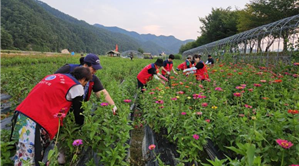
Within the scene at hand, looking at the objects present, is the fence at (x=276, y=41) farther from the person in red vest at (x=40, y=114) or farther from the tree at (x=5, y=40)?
the tree at (x=5, y=40)

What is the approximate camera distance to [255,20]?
2150cm

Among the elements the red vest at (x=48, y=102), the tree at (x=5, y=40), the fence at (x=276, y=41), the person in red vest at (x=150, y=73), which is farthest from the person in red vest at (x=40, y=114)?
the tree at (x=5, y=40)

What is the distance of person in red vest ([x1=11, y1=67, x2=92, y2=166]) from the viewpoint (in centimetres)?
173

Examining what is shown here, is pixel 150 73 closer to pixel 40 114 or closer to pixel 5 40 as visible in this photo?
pixel 40 114

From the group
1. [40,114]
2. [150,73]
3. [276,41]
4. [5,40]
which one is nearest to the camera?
[40,114]

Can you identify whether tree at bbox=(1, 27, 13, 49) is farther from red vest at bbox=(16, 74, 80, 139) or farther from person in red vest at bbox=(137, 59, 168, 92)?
red vest at bbox=(16, 74, 80, 139)

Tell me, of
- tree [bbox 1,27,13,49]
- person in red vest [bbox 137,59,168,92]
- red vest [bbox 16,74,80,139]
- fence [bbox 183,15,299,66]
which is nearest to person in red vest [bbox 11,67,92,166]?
red vest [bbox 16,74,80,139]

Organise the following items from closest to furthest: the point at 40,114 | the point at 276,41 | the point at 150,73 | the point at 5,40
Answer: the point at 40,114
the point at 150,73
the point at 276,41
the point at 5,40

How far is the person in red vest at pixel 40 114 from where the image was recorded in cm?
173

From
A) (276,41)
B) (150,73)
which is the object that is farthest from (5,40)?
(276,41)

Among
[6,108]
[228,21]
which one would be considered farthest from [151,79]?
[228,21]

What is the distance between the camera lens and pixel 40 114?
174 centimetres

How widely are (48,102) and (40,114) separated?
0.43 feet

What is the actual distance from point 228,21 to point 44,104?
36996 millimetres
